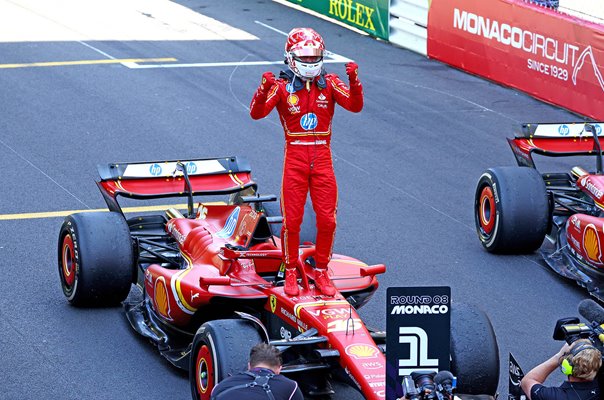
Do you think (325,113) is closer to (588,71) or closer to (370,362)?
(370,362)

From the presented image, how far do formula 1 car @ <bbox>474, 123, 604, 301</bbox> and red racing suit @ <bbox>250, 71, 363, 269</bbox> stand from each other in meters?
3.15

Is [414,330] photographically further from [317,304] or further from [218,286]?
[218,286]

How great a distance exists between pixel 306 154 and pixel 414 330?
228cm

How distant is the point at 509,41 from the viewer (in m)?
18.8

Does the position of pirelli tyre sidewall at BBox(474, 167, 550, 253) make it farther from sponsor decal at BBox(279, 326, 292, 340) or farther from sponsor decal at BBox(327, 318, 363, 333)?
sponsor decal at BBox(327, 318, 363, 333)

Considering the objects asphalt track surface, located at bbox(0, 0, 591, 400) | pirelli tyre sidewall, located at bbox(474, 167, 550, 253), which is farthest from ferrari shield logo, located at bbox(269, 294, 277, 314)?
pirelli tyre sidewall, located at bbox(474, 167, 550, 253)

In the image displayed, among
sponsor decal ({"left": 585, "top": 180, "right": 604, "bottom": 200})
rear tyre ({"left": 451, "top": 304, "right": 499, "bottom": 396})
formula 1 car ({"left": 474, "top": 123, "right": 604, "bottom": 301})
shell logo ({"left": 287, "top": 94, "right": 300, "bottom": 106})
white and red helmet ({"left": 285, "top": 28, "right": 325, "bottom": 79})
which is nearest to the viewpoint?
rear tyre ({"left": 451, "top": 304, "right": 499, "bottom": 396})

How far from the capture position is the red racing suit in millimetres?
9180

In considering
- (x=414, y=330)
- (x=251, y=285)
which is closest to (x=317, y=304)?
(x=251, y=285)

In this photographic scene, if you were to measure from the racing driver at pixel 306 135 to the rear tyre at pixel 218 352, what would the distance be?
0.91 meters

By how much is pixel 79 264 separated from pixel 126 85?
8596mm

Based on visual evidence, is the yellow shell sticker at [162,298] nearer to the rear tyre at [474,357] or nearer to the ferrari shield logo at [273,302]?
the ferrari shield logo at [273,302]

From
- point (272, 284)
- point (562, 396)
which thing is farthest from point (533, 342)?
point (562, 396)

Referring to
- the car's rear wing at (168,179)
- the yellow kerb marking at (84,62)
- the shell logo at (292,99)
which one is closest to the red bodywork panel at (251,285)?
the car's rear wing at (168,179)
